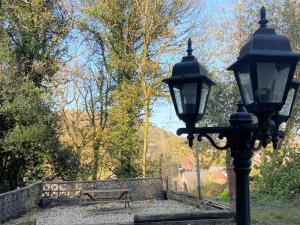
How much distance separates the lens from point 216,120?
49.1ft

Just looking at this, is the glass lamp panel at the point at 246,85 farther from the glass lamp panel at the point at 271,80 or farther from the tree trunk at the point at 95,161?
the tree trunk at the point at 95,161

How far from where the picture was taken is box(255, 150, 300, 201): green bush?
11.4 m

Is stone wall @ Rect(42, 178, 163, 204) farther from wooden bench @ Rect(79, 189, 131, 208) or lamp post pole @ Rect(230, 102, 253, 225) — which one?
lamp post pole @ Rect(230, 102, 253, 225)

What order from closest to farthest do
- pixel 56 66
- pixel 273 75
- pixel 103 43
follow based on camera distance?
pixel 273 75 < pixel 56 66 < pixel 103 43

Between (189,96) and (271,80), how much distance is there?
62cm

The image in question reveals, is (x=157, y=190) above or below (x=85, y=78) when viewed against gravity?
below

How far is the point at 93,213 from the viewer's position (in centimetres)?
1202

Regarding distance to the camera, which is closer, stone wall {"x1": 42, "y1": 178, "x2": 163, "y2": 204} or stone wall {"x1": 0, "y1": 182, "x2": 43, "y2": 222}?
stone wall {"x1": 0, "y1": 182, "x2": 43, "y2": 222}

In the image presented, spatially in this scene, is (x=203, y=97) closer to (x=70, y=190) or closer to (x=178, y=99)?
(x=178, y=99)

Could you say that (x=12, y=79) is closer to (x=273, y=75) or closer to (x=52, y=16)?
(x=52, y=16)

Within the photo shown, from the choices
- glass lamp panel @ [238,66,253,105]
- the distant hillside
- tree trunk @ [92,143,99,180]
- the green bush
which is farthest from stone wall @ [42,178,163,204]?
glass lamp panel @ [238,66,253,105]

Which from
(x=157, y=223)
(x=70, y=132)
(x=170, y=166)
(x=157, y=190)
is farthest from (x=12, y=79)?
(x=157, y=223)

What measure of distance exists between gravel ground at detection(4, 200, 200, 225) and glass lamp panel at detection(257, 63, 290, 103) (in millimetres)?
8292

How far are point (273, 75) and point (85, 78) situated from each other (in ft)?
54.9
